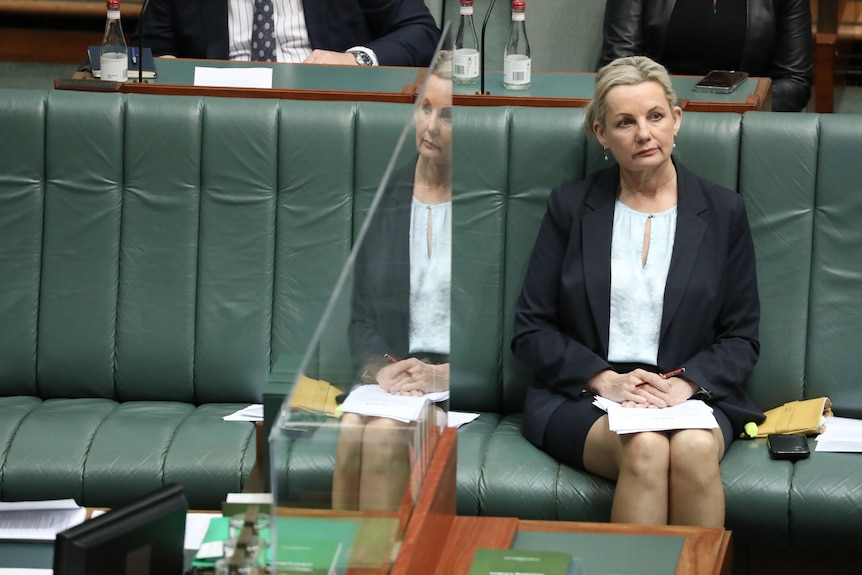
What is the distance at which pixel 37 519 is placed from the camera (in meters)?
2.19

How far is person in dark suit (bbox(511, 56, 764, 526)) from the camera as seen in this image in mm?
2709

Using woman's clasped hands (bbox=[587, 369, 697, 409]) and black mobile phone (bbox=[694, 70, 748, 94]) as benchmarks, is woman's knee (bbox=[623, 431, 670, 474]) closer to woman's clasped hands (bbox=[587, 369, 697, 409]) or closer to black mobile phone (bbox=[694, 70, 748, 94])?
woman's clasped hands (bbox=[587, 369, 697, 409])

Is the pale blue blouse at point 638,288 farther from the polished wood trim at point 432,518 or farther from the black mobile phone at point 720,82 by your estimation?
the polished wood trim at point 432,518

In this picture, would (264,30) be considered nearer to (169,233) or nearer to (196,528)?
(169,233)

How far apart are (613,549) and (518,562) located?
0.22 metres

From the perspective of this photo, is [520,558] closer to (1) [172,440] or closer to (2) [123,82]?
(1) [172,440]

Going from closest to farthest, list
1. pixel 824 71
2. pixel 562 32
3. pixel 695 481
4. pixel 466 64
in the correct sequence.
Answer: pixel 695 481
pixel 466 64
pixel 824 71
pixel 562 32

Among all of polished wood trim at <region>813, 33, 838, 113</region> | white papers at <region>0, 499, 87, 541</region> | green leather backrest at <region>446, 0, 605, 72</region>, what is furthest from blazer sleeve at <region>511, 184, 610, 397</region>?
polished wood trim at <region>813, 33, 838, 113</region>

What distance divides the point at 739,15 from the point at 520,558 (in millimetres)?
2567

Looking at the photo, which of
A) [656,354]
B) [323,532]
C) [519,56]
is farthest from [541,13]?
[323,532]

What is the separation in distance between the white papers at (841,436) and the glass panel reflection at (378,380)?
3.28 ft

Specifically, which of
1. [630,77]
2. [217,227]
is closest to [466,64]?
[630,77]

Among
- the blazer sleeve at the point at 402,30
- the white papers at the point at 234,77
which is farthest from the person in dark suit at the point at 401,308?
the blazer sleeve at the point at 402,30

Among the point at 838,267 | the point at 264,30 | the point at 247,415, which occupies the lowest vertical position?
the point at 247,415
